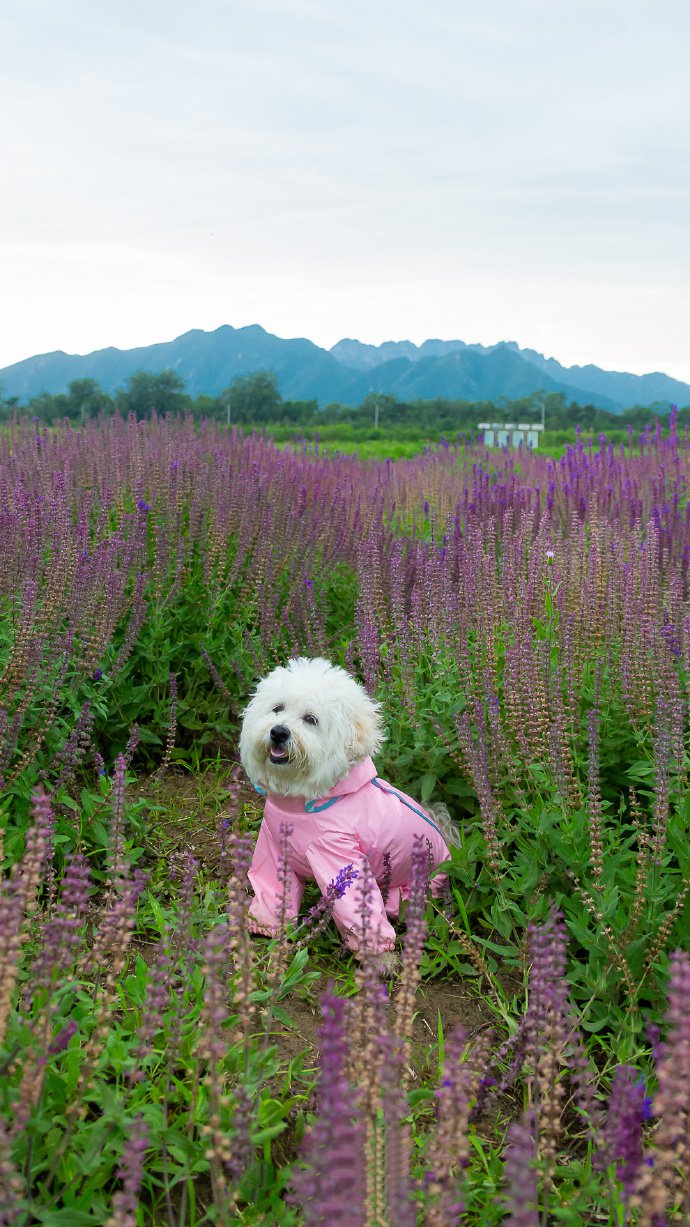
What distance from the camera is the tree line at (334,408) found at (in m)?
20.2

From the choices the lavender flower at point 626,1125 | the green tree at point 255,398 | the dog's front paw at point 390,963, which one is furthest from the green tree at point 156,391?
the lavender flower at point 626,1125

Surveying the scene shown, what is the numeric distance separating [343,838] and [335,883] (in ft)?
0.95

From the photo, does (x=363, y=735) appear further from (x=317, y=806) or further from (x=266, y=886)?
(x=266, y=886)

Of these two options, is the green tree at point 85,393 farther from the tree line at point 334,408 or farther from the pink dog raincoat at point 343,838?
the pink dog raincoat at point 343,838

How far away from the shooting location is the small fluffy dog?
3.11 meters

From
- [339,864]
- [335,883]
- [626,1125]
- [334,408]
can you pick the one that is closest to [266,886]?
[339,864]

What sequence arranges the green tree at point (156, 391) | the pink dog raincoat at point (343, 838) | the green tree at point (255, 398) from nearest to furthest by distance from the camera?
the pink dog raincoat at point (343, 838)
the green tree at point (156, 391)
the green tree at point (255, 398)

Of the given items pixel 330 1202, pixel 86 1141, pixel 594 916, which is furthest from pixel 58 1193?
pixel 594 916

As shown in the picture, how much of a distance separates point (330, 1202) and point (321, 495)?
644 centimetres

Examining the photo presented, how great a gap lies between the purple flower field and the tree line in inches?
559

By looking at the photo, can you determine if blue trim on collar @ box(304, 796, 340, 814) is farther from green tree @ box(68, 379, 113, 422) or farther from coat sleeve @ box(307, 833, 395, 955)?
green tree @ box(68, 379, 113, 422)

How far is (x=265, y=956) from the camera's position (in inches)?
122

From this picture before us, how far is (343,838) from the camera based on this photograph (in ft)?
10.4

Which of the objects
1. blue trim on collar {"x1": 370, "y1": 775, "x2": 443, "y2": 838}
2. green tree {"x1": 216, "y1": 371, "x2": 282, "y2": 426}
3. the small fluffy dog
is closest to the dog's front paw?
the small fluffy dog
